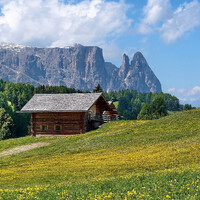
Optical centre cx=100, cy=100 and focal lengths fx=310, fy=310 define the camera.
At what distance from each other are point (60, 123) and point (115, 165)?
105 feet

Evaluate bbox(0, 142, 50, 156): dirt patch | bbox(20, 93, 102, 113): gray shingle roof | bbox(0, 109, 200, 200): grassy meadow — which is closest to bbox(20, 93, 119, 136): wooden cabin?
bbox(20, 93, 102, 113): gray shingle roof

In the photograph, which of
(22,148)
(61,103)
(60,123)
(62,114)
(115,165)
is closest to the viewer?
(115,165)

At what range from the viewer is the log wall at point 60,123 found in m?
56.8

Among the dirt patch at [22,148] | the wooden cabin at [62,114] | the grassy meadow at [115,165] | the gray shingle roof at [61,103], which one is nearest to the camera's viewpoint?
the grassy meadow at [115,165]

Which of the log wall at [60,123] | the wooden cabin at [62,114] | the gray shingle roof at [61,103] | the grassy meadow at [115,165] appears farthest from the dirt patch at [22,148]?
the gray shingle roof at [61,103]

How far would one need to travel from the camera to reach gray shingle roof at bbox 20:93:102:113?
184ft

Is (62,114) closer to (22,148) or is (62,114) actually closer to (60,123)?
(60,123)

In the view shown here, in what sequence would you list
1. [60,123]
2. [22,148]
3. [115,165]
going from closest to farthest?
[115,165] < [22,148] < [60,123]

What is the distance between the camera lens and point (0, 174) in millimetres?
28141

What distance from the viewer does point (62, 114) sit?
5728 centimetres

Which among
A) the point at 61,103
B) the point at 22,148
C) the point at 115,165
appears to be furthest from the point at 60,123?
the point at 115,165

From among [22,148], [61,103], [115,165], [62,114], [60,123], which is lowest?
[22,148]

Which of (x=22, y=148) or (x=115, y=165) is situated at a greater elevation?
(x=115, y=165)

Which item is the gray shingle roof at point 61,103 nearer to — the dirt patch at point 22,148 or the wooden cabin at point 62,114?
the wooden cabin at point 62,114
